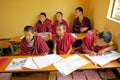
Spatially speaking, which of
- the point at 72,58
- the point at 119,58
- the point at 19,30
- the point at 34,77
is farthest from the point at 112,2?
the point at 19,30

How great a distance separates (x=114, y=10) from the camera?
8.54ft

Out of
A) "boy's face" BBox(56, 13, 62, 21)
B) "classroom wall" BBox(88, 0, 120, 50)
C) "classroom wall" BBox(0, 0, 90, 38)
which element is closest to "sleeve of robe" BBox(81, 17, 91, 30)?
"classroom wall" BBox(88, 0, 120, 50)

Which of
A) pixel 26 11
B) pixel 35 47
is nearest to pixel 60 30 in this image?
pixel 35 47

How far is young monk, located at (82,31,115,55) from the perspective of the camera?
6.47 feet

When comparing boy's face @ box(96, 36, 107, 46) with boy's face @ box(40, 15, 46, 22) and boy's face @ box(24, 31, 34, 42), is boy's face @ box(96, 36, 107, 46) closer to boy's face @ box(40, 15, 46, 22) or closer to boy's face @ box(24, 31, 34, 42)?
boy's face @ box(24, 31, 34, 42)

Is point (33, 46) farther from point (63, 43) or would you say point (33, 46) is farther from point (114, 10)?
point (114, 10)

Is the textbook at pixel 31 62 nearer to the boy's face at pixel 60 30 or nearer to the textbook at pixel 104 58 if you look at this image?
the textbook at pixel 104 58

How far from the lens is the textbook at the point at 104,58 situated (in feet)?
5.48

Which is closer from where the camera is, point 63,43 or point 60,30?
point 60,30

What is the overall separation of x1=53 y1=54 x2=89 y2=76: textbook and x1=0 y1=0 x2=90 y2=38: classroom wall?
86.5 inches

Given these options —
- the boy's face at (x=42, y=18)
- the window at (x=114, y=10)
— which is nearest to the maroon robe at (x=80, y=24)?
the boy's face at (x=42, y=18)

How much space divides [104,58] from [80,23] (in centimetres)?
194

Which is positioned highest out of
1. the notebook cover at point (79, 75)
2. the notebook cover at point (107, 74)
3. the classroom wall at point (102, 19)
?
the classroom wall at point (102, 19)

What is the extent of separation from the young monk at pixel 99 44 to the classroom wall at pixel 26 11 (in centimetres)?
166
